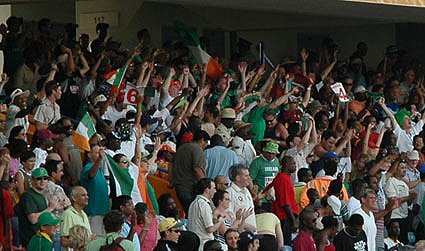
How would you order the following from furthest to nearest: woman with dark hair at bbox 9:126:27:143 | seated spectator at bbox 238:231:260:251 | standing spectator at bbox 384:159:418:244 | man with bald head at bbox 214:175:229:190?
standing spectator at bbox 384:159:418:244
man with bald head at bbox 214:175:229:190
woman with dark hair at bbox 9:126:27:143
seated spectator at bbox 238:231:260:251

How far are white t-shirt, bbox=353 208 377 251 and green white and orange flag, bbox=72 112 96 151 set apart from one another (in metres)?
3.61

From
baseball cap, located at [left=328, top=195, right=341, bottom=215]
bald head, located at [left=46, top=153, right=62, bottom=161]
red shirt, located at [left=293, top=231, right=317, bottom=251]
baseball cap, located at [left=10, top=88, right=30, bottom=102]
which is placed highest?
baseball cap, located at [left=10, top=88, right=30, bottom=102]

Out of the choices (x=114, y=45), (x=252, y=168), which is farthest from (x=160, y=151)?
(x=114, y=45)

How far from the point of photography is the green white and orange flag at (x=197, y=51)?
22750 mm

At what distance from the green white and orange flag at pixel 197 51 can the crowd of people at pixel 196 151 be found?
0.13ft

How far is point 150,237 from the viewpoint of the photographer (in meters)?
15.3

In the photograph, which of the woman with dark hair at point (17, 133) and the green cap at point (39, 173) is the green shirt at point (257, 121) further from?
the green cap at point (39, 173)

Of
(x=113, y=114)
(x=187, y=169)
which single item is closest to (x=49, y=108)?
(x=113, y=114)

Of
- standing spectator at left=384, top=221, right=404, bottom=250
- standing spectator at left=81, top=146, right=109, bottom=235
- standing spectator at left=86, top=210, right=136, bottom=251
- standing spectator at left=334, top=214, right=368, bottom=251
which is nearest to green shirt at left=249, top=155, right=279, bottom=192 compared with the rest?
standing spectator at left=334, top=214, right=368, bottom=251

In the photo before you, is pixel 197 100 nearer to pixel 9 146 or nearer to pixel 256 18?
pixel 9 146

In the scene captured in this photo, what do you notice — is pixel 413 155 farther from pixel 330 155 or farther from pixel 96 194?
pixel 96 194

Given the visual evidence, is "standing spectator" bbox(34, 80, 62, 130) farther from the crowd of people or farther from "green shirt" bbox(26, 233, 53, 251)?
"green shirt" bbox(26, 233, 53, 251)

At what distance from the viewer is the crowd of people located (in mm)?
15070

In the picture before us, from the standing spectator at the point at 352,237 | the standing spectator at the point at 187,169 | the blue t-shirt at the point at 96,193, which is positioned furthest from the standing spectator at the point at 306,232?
the blue t-shirt at the point at 96,193
